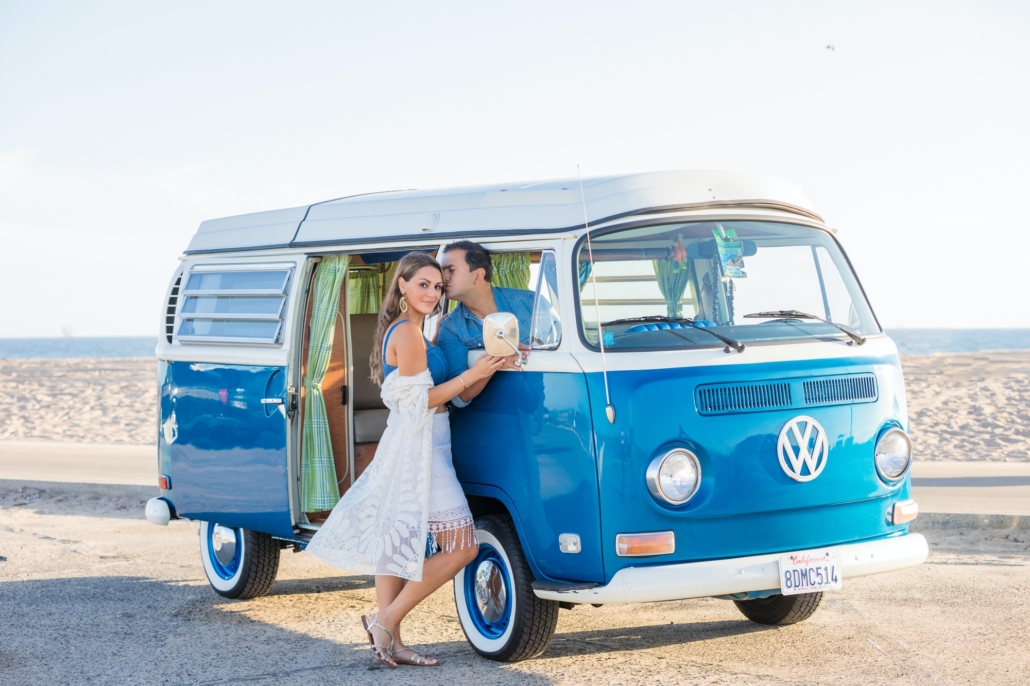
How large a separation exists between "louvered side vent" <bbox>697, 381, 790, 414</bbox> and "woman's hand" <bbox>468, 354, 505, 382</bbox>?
1004 mm

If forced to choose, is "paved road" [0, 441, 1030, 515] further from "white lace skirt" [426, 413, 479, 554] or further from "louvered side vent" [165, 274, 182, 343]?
"white lace skirt" [426, 413, 479, 554]

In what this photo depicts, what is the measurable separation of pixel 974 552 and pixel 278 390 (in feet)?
18.3

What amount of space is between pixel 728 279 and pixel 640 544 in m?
1.68

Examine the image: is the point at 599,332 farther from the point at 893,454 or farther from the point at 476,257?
the point at 893,454

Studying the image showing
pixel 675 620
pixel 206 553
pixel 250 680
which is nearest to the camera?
pixel 250 680

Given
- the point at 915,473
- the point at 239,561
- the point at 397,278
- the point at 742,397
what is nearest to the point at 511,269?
the point at 397,278

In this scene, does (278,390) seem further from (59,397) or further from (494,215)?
(59,397)

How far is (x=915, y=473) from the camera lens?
12.4m

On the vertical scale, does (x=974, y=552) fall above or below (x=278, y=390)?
below

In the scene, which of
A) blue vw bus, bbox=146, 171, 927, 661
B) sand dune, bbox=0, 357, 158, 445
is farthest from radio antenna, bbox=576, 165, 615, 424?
sand dune, bbox=0, 357, 158, 445

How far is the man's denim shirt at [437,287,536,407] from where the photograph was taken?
586cm

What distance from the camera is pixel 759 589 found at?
17.1ft

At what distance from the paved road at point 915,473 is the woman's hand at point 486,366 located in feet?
19.2

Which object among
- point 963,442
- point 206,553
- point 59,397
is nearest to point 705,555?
point 206,553
